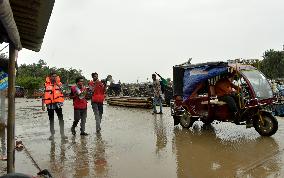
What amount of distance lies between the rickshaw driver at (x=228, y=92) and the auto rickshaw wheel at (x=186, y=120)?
1492mm

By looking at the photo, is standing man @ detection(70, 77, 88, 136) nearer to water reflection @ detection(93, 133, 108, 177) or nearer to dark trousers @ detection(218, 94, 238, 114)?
water reflection @ detection(93, 133, 108, 177)

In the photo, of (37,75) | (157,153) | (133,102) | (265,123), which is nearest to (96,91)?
(157,153)

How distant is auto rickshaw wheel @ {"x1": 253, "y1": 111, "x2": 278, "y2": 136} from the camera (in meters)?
9.98

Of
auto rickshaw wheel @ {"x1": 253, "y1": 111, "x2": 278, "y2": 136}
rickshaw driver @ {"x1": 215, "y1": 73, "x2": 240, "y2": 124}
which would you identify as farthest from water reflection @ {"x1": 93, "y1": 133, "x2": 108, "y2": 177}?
auto rickshaw wheel @ {"x1": 253, "y1": 111, "x2": 278, "y2": 136}

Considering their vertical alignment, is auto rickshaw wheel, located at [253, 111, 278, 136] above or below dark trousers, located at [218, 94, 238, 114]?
below

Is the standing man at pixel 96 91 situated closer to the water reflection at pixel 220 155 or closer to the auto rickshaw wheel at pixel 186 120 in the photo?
the water reflection at pixel 220 155

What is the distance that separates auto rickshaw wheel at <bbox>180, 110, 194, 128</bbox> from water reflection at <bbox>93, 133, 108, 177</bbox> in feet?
10.2

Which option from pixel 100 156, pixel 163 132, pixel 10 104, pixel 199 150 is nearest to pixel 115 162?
pixel 100 156

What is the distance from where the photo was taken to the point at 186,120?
1237 centimetres

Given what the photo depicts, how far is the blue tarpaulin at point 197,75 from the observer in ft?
35.6

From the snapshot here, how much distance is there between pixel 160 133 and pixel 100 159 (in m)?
3.79

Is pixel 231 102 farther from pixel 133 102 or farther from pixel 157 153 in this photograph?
pixel 133 102

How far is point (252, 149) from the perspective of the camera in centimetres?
865

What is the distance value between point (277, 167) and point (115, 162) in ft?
10.0
